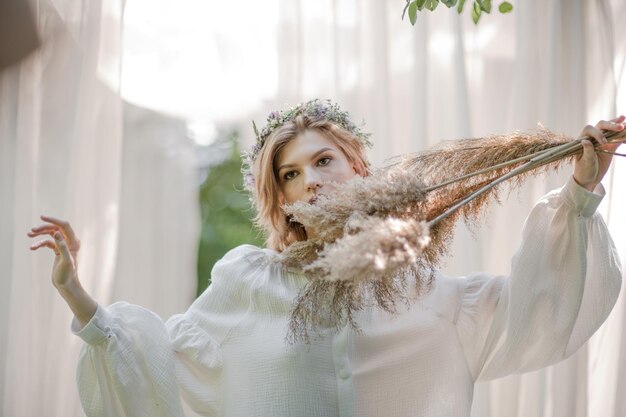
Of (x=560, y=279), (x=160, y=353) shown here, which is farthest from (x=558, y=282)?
(x=160, y=353)

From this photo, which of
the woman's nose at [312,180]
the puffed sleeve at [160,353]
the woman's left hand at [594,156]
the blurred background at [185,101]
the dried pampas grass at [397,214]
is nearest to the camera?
the dried pampas grass at [397,214]

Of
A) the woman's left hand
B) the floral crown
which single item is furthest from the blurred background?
the woman's left hand

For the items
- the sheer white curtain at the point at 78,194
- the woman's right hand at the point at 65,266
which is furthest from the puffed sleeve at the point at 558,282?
the sheer white curtain at the point at 78,194

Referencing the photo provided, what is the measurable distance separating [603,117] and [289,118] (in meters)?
0.87

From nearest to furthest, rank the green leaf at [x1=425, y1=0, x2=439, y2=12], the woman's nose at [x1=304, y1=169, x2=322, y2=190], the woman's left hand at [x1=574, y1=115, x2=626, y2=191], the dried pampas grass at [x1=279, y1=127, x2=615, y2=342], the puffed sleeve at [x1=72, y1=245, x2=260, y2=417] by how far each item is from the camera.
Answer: the dried pampas grass at [x1=279, y1=127, x2=615, y2=342] < the woman's left hand at [x1=574, y1=115, x2=626, y2=191] < the green leaf at [x1=425, y1=0, x2=439, y2=12] < the puffed sleeve at [x1=72, y1=245, x2=260, y2=417] < the woman's nose at [x1=304, y1=169, x2=322, y2=190]

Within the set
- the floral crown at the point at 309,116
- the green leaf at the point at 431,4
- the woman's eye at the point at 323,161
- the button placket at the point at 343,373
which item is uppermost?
the green leaf at the point at 431,4

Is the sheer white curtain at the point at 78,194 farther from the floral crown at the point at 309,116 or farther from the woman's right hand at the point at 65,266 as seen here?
the woman's right hand at the point at 65,266

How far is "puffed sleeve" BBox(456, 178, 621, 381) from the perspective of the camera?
53.8 inches

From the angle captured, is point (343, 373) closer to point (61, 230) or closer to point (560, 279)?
point (560, 279)

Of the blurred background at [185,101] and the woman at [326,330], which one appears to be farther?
the blurred background at [185,101]

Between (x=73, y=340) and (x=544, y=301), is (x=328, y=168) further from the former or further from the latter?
(x=73, y=340)

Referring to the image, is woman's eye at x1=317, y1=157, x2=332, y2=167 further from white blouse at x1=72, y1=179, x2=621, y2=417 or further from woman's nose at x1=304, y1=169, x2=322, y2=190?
white blouse at x1=72, y1=179, x2=621, y2=417

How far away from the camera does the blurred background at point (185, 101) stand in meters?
2.13

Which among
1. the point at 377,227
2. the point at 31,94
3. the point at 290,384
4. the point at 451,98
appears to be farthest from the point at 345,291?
the point at 31,94
